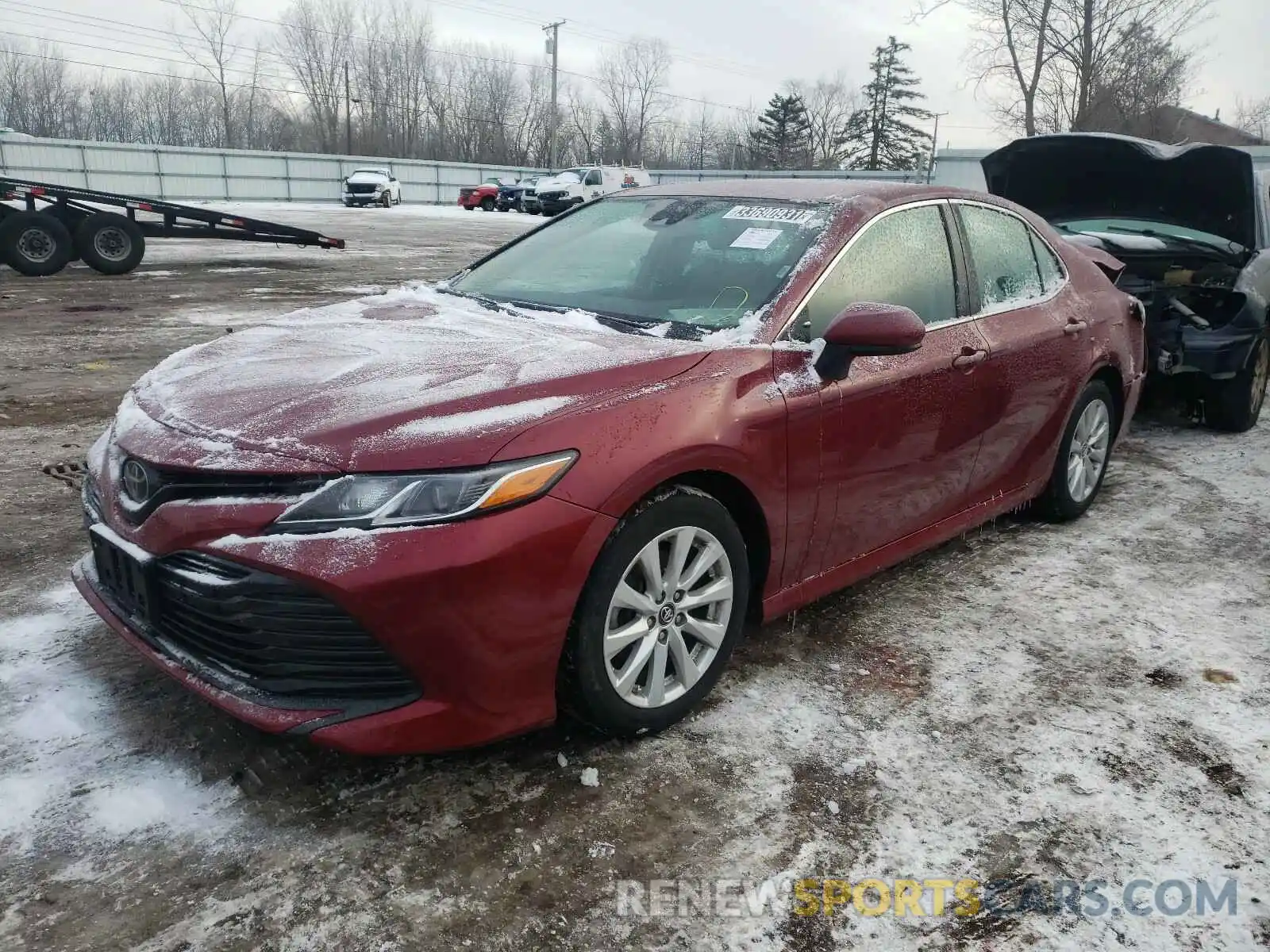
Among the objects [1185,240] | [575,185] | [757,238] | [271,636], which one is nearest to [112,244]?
[757,238]

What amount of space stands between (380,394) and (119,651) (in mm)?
1343

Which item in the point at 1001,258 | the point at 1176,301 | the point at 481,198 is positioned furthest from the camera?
the point at 481,198

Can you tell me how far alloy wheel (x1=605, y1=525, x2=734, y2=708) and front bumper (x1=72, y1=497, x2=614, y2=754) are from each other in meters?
0.20

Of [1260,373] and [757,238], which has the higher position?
[757,238]

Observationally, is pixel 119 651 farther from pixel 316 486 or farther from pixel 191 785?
pixel 316 486

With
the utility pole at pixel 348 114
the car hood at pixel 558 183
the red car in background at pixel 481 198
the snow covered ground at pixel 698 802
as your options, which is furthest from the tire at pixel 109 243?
the utility pole at pixel 348 114

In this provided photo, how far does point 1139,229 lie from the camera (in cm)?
675

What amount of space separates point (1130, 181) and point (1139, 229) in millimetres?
338

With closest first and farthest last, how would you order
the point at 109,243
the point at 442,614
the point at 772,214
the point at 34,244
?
the point at 442,614 < the point at 772,214 < the point at 34,244 < the point at 109,243

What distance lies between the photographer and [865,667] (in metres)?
3.14

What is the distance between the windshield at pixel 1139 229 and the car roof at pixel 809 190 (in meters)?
3.40

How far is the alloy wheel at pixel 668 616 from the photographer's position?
2.48 meters

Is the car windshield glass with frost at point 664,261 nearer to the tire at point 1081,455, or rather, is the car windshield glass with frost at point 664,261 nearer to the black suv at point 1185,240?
the tire at point 1081,455

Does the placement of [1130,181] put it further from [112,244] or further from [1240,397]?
[112,244]
